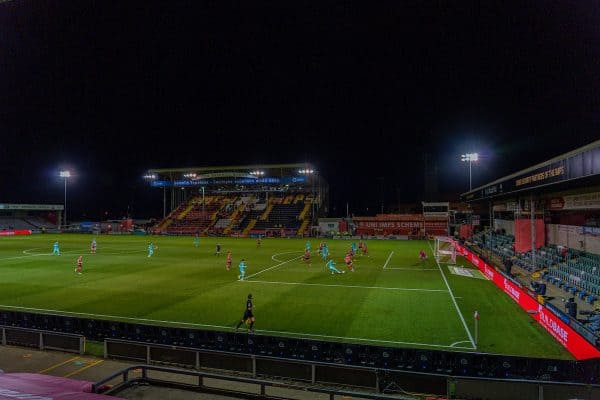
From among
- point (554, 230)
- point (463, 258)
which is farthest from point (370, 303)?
point (463, 258)

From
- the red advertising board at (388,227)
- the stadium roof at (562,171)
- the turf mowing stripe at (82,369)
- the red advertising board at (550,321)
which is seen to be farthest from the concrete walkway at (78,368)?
the red advertising board at (388,227)

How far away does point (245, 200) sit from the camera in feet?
296

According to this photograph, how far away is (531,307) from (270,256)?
2653 cm

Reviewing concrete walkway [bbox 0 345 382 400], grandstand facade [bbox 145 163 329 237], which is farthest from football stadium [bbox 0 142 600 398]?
grandstand facade [bbox 145 163 329 237]

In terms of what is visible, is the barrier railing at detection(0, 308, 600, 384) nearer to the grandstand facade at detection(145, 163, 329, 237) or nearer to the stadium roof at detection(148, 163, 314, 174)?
the grandstand facade at detection(145, 163, 329, 237)

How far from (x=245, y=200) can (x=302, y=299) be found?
7035 centimetres

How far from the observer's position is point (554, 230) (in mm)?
30266

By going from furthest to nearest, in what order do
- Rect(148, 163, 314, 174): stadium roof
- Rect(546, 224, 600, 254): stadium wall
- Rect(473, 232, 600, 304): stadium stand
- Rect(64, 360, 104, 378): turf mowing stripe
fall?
Rect(148, 163, 314, 174): stadium roof
Rect(546, 224, 600, 254): stadium wall
Rect(473, 232, 600, 304): stadium stand
Rect(64, 360, 104, 378): turf mowing stripe

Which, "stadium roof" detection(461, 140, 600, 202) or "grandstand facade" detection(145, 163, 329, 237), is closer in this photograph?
"stadium roof" detection(461, 140, 600, 202)

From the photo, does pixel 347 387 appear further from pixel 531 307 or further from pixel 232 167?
pixel 232 167

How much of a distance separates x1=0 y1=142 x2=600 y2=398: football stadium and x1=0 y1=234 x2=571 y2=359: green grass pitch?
10 cm

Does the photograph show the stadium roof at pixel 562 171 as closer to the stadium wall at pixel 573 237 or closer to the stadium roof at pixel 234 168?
the stadium wall at pixel 573 237

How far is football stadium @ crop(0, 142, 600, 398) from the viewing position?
10578 millimetres

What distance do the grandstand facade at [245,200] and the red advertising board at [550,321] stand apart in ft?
171
